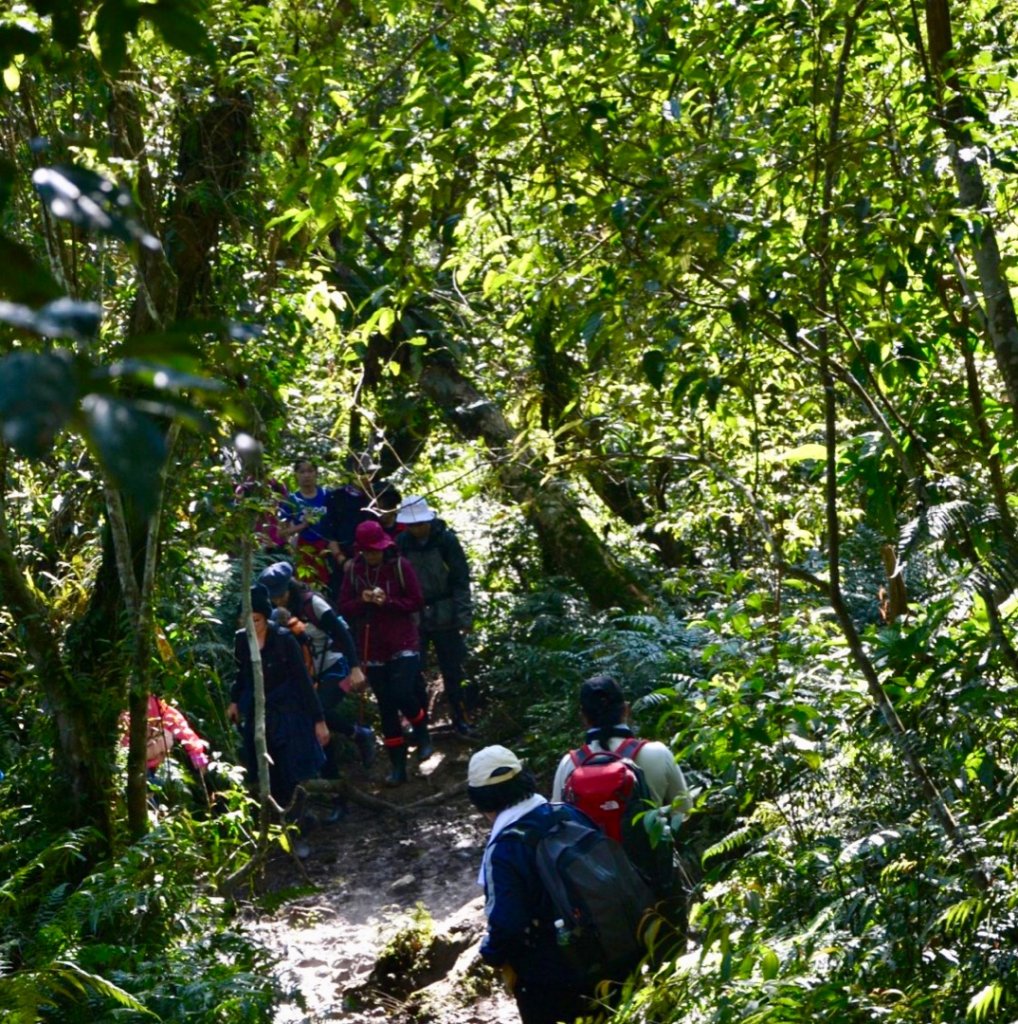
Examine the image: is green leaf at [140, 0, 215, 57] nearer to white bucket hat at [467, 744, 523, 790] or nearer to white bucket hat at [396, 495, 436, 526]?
white bucket hat at [467, 744, 523, 790]

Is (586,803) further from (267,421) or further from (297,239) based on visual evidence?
(297,239)

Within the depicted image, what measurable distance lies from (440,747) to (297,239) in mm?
5675

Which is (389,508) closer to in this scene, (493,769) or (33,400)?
(493,769)

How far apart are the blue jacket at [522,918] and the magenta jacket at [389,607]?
6.25 meters

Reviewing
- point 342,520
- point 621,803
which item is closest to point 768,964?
point 621,803

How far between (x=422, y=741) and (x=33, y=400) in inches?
433

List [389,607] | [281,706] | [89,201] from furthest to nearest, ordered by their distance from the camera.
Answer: [389,607], [281,706], [89,201]

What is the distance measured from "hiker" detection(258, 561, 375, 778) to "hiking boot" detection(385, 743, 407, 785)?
0.49 meters

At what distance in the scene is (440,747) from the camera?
12.4 meters

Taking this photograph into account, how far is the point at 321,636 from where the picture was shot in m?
10.8

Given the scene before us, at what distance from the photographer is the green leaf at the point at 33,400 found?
1186 millimetres

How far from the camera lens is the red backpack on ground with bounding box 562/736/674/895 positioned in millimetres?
5793

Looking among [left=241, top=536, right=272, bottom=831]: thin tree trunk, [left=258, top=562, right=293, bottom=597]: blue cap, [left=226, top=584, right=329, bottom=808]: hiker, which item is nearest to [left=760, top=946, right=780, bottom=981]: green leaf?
[left=241, top=536, right=272, bottom=831]: thin tree trunk

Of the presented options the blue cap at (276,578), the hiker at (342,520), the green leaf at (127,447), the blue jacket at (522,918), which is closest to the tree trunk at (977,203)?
the blue jacket at (522,918)
